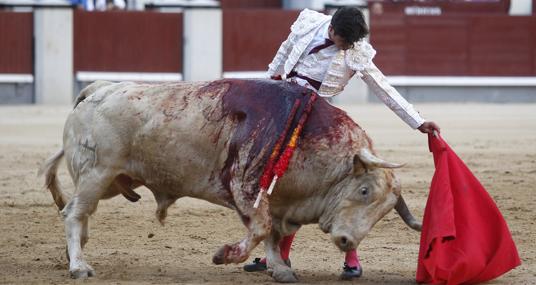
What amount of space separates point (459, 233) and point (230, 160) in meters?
0.90

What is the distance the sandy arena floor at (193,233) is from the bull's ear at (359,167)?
46 centimetres

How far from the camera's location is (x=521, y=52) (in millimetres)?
15234

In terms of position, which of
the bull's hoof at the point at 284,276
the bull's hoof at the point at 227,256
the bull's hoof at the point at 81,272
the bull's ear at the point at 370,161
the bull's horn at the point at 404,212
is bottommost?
the bull's hoof at the point at 81,272

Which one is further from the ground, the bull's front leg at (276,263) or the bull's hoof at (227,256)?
the bull's hoof at (227,256)

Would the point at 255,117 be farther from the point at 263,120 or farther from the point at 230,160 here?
the point at 230,160

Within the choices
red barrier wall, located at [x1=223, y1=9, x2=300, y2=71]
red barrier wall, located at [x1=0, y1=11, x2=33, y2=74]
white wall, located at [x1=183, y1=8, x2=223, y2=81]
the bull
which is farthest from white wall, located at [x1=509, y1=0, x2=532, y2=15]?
the bull

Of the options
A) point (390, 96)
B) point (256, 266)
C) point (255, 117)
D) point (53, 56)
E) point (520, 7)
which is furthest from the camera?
point (520, 7)

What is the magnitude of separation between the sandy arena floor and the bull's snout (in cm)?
21

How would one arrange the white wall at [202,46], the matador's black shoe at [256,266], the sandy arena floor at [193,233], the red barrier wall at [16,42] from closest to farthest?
the sandy arena floor at [193,233] → the matador's black shoe at [256,266] → the red barrier wall at [16,42] → the white wall at [202,46]

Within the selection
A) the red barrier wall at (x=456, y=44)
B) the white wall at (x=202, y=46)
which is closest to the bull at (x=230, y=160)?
the white wall at (x=202, y=46)

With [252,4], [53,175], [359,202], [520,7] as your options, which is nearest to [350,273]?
[359,202]

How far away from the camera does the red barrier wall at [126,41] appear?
14.2 meters

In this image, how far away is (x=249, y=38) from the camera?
14562mm

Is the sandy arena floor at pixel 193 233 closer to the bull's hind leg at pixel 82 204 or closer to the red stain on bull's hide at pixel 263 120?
the bull's hind leg at pixel 82 204
